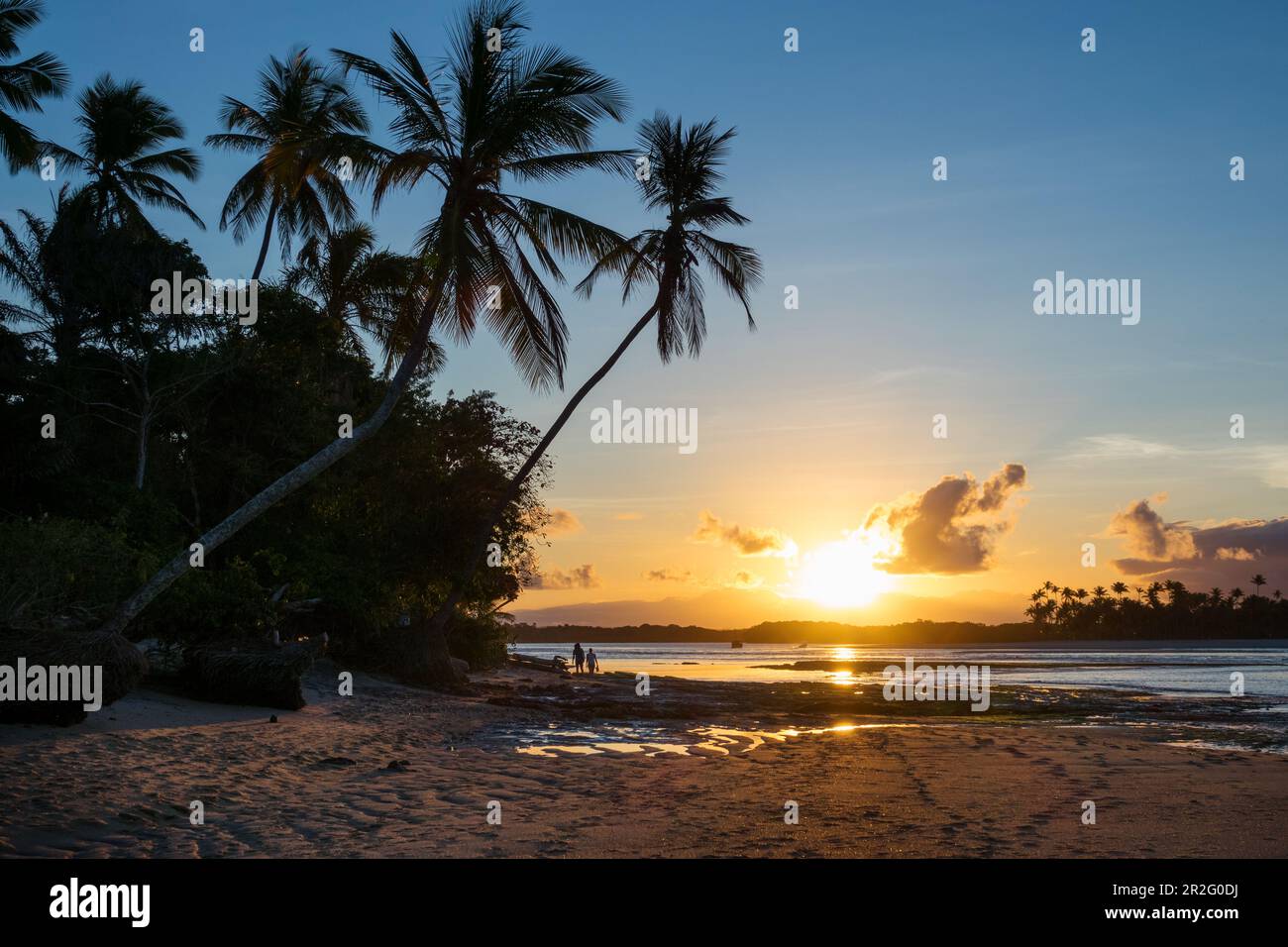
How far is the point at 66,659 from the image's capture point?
1196 centimetres

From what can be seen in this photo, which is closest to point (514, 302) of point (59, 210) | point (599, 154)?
point (599, 154)

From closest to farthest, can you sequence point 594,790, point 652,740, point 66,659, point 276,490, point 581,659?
point 594,790 < point 66,659 < point 276,490 < point 652,740 < point 581,659

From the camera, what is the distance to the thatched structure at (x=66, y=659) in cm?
1141

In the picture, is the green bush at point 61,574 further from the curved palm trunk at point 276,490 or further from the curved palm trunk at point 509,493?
the curved palm trunk at point 509,493

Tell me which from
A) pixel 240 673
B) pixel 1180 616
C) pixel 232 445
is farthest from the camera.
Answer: pixel 1180 616

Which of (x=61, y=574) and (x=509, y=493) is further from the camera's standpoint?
(x=509, y=493)

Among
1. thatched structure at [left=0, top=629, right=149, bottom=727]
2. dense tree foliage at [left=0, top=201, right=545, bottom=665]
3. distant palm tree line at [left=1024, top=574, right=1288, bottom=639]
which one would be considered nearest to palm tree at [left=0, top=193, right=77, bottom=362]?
dense tree foliage at [left=0, top=201, right=545, bottom=665]

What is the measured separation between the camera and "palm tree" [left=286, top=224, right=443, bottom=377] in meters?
31.1

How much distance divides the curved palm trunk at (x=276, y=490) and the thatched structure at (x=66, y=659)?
30 cm

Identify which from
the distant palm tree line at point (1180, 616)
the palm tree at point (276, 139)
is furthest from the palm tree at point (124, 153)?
the distant palm tree line at point (1180, 616)

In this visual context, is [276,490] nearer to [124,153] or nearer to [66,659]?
[66,659]

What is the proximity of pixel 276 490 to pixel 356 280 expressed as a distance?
18.3 meters

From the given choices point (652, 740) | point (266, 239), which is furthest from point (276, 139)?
point (652, 740)

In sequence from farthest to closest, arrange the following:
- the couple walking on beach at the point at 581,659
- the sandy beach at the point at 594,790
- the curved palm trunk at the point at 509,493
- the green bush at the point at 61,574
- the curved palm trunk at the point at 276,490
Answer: the couple walking on beach at the point at 581,659
the curved palm trunk at the point at 509,493
the curved palm trunk at the point at 276,490
the green bush at the point at 61,574
the sandy beach at the point at 594,790
